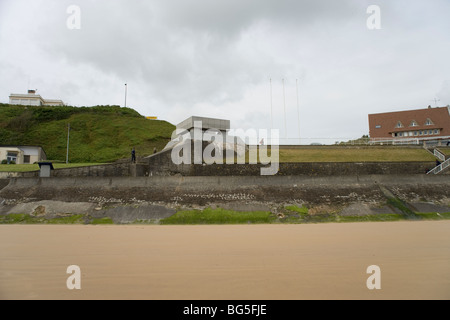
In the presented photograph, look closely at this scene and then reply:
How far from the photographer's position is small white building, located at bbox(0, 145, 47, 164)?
27875 mm

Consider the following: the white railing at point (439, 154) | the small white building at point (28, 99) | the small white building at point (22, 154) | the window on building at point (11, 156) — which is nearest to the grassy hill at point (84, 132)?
the small white building at point (22, 154)

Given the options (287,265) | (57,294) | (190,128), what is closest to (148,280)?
(57,294)

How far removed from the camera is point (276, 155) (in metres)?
19.8

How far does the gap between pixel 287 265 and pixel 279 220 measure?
7282 mm

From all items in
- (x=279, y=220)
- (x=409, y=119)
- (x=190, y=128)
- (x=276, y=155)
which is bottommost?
(x=279, y=220)

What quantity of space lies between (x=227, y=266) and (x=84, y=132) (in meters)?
40.0

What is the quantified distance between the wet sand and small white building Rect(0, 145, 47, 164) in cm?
2533

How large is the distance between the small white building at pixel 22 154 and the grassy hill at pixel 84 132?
7.32 ft

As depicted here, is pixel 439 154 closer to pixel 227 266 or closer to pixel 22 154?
pixel 227 266

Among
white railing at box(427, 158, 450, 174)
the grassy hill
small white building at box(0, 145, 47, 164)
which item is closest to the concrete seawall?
white railing at box(427, 158, 450, 174)

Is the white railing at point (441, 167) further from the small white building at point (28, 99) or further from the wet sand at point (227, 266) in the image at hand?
the small white building at point (28, 99)

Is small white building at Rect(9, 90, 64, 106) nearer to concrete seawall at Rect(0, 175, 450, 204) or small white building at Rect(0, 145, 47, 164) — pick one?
small white building at Rect(0, 145, 47, 164)

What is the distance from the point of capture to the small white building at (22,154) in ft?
91.5
